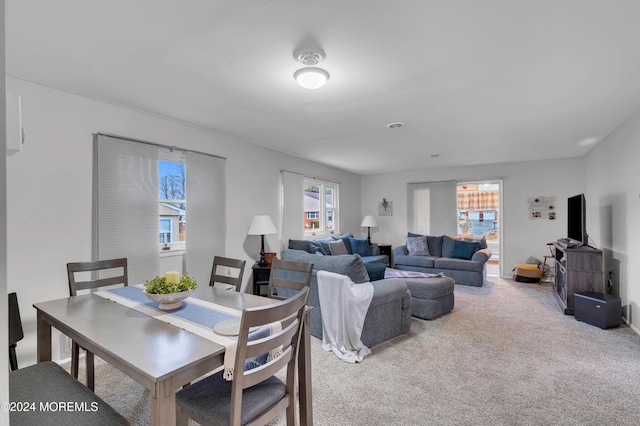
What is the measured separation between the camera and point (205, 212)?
3699mm

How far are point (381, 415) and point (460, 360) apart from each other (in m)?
1.09

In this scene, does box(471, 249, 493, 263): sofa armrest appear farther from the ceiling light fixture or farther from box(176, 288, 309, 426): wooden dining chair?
box(176, 288, 309, 426): wooden dining chair

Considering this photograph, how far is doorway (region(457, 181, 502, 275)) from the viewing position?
7.42m

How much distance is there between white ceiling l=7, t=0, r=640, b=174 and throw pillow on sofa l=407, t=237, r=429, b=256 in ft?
10.1

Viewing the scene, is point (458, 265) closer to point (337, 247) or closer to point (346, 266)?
point (337, 247)

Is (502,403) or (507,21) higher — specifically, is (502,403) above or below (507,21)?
below

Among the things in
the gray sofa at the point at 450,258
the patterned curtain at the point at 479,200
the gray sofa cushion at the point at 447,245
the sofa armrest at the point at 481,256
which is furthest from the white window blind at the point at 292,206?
the patterned curtain at the point at 479,200

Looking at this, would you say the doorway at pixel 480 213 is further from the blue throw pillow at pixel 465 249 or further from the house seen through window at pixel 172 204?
the house seen through window at pixel 172 204

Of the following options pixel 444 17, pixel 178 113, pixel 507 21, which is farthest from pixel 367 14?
pixel 178 113

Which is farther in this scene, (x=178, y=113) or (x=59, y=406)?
(x=178, y=113)

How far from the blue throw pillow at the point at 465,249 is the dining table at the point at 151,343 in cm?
484

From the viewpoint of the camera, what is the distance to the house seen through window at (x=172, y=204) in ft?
11.1

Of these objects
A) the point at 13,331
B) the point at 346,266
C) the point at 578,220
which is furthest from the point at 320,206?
the point at 13,331

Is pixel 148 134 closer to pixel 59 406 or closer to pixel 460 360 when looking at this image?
pixel 59 406
